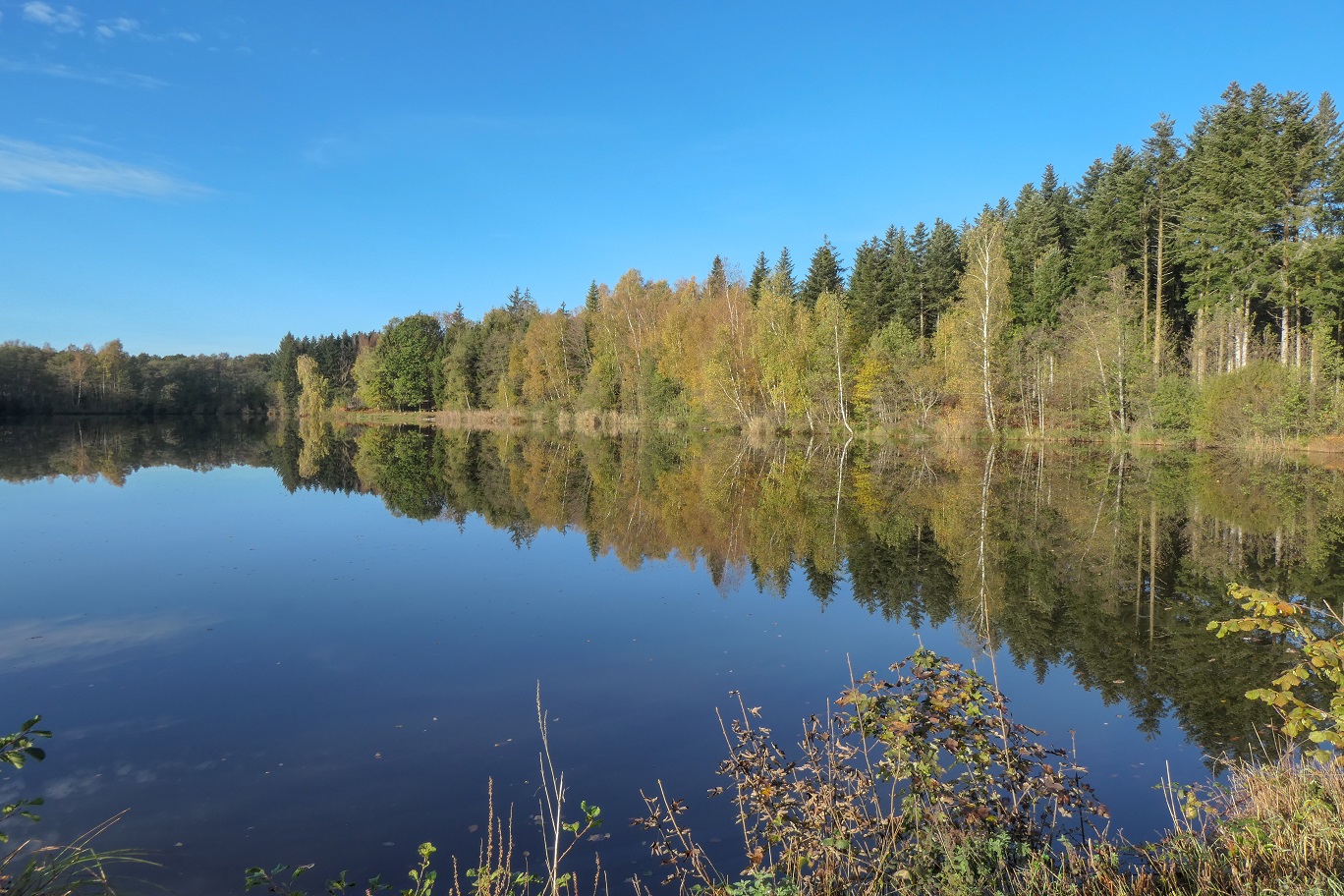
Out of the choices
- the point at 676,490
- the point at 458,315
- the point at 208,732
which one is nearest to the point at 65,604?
the point at 208,732

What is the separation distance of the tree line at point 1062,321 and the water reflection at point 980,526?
589cm

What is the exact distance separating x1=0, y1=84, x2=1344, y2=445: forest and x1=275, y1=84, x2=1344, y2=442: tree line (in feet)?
0.46

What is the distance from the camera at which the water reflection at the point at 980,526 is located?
31.1 ft

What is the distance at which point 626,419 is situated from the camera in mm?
59594

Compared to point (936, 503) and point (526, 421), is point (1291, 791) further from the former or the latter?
point (526, 421)

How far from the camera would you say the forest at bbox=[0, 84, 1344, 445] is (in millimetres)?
37156

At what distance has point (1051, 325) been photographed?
48.4 m

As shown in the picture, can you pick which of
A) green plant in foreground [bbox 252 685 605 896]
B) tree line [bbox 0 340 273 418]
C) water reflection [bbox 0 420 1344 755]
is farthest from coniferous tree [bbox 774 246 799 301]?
tree line [bbox 0 340 273 418]

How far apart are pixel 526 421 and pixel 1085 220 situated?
48.5m

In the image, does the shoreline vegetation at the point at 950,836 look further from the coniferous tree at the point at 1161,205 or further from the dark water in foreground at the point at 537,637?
the coniferous tree at the point at 1161,205

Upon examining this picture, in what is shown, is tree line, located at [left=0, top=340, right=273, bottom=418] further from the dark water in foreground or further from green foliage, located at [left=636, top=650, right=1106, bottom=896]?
green foliage, located at [left=636, top=650, right=1106, bottom=896]

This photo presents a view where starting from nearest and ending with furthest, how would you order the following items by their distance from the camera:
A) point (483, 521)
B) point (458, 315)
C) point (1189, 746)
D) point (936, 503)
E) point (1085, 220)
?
point (1189, 746) < point (483, 521) < point (936, 503) < point (1085, 220) < point (458, 315)

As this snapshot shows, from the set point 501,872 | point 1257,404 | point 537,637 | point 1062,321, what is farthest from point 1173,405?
point 501,872

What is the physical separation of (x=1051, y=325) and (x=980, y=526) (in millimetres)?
36016
